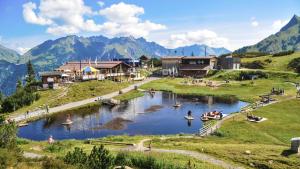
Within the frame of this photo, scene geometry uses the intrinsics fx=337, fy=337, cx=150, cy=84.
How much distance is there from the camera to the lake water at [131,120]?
5921 centimetres

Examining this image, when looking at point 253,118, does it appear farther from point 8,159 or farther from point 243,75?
point 243,75

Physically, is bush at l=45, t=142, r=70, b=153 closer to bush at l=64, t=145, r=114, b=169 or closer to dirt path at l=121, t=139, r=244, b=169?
dirt path at l=121, t=139, r=244, b=169

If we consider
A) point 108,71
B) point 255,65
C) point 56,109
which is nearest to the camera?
point 56,109

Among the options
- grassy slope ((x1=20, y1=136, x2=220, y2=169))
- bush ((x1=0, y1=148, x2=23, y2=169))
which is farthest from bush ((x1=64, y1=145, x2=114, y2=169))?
grassy slope ((x1=20, y1=136, x2=220, y2=169))

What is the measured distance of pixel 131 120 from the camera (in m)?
68.8

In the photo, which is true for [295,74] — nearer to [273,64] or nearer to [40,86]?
[273,64]

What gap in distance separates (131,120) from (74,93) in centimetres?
2888

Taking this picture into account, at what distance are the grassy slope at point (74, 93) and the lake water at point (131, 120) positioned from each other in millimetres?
9363

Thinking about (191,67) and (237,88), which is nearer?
(237,88)

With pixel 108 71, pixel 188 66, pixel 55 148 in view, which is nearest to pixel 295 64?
pixel 188 66

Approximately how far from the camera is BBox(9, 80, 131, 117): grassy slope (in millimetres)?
82150

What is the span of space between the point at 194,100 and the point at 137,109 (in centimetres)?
1842

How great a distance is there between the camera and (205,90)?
4077 inches

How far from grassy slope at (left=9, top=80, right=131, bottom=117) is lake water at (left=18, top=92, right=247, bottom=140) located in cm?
936
